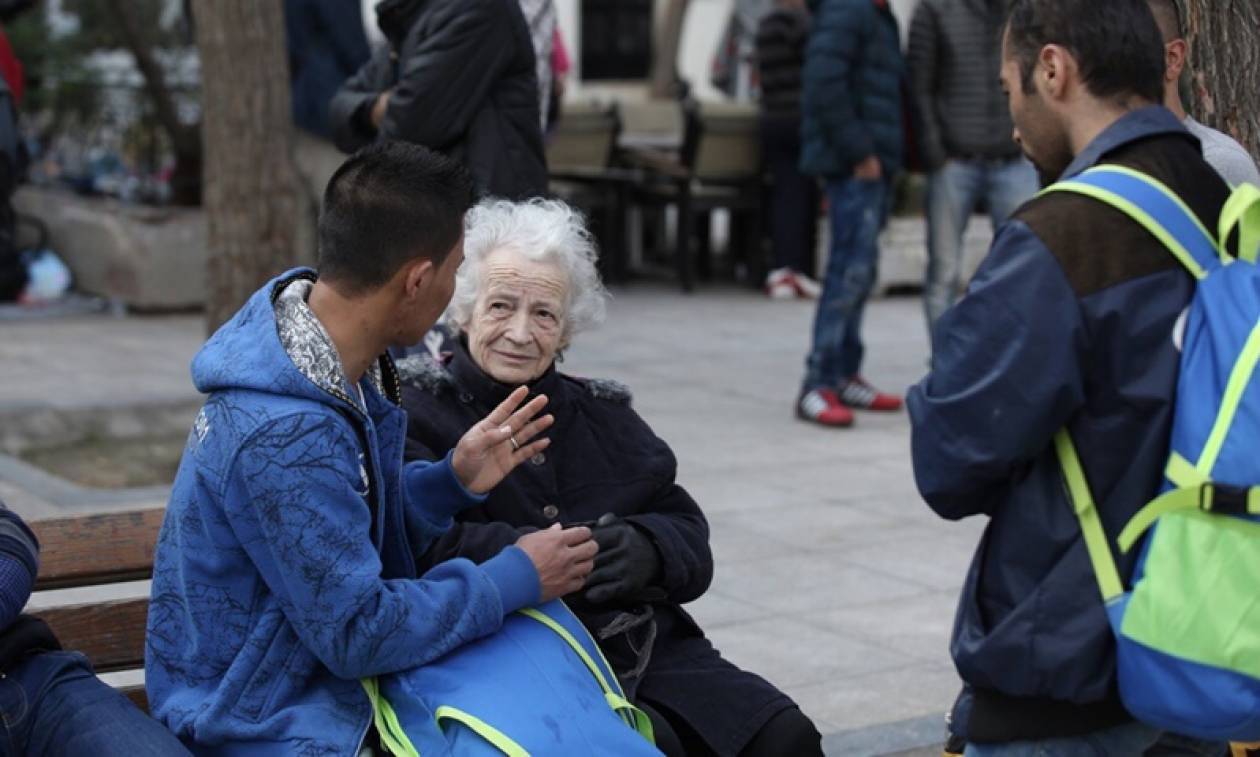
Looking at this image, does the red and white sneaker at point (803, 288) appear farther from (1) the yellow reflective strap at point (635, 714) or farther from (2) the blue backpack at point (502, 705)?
→ (2) the blue backpack at point (502, 705)

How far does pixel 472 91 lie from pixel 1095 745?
11.0ft

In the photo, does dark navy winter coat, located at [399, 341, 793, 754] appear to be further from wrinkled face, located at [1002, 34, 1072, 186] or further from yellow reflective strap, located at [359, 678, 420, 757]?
wrinkled face, located at [1002, 34, 1072, 186]

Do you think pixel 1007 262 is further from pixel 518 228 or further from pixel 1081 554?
pixel 518 228

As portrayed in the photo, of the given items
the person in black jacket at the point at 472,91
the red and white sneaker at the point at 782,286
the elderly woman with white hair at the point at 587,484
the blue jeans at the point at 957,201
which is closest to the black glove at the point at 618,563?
the elderly woman with white hair at the point at 587,484

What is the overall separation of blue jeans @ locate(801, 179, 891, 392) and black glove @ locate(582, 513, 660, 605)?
523 cm

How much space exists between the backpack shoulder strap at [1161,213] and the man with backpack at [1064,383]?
0.04 feet

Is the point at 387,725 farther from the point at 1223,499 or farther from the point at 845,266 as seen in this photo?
the point at 845,266

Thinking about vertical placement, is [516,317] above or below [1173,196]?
below

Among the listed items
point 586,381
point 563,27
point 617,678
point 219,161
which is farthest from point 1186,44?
point 563,27

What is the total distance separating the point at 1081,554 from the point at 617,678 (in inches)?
44.5

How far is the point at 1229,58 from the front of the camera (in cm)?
405

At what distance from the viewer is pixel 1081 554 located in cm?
268

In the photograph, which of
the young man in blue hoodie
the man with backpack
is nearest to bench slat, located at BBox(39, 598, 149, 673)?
the young man in blue hoodie

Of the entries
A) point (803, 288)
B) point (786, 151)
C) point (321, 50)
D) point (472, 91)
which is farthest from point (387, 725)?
point (803, 288)
